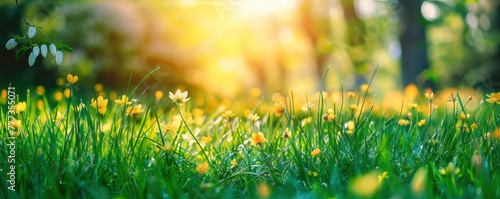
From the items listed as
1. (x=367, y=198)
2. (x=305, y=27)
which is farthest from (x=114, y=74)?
(x=367, y=198)

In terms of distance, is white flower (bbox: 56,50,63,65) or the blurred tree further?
the blurred tree

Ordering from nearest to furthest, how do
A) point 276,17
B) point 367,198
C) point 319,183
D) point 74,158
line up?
1. point 367,198
2. point 319,183
3. point 74,158
4. point 276,17

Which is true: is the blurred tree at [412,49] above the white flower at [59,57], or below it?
above

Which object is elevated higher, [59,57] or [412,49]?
[412,49]

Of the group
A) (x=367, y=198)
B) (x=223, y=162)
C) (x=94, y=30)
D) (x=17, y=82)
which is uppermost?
(x=94, y=30)

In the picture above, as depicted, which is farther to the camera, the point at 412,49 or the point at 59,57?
the point at 412,49

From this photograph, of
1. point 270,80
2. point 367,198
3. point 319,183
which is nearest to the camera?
point 367,198

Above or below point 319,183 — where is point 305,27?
above

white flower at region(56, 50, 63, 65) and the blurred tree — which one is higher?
the blurred tree

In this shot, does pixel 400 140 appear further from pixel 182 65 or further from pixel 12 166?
pixel 182 65

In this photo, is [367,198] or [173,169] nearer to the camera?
[367,198]

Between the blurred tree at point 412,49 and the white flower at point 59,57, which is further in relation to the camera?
the blurred tree at point 412,49
